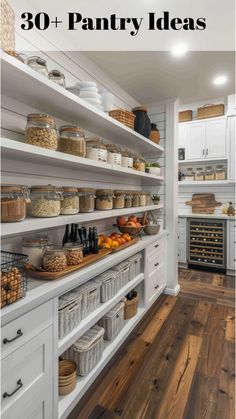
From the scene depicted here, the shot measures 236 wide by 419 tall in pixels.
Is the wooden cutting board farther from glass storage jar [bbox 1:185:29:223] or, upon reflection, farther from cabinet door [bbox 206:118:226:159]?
glass storage jar [bbox 1:185:29:223]

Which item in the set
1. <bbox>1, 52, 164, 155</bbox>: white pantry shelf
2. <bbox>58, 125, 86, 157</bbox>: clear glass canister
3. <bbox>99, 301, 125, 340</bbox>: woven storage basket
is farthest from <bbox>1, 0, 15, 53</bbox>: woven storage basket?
<bbox>99, 301, 125, 340</bbox>: woven storage basket

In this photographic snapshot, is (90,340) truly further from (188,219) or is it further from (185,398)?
(188,219)

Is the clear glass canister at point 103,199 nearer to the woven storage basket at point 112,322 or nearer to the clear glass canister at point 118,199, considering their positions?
the clear glass canister at point 118,199

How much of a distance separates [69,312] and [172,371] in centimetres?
103

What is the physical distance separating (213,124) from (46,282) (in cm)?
405

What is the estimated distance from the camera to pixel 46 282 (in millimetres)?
1331

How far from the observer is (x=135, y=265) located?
Result: 235cm

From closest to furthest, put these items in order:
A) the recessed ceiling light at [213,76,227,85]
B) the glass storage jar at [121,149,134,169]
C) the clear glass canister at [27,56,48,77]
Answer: the clear glass canister at [27,56,48,77]
the glass storage jar at [121,149,134,169]
the recessed ceiling light at [213,76,227,85]

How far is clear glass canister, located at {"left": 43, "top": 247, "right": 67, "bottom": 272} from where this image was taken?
140 centimetres

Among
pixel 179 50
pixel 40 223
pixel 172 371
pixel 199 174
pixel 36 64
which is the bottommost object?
pixel 172 371

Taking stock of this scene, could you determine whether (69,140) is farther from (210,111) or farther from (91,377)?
(210,111)

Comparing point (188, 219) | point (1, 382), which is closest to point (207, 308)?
point (188, 219)

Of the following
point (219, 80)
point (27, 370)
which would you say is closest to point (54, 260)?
point (27, 370)

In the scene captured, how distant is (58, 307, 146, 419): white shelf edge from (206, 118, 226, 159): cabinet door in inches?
126
